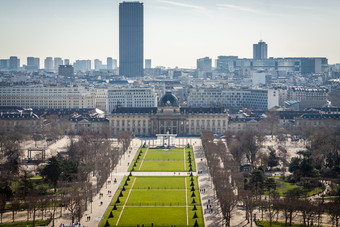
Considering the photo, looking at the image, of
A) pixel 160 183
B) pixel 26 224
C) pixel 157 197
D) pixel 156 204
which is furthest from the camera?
pixel 160 183

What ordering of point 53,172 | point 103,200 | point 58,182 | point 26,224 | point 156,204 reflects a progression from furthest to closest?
point 53,172, point 58,182, point 103,200, point 156,204, point 26,224

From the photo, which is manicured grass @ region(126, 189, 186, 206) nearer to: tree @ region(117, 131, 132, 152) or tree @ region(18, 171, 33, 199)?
tree @ region(18, 171, 33, 199)

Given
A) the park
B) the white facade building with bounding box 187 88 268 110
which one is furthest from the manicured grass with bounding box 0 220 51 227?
the white facade building with bounding box 187 88 268 110

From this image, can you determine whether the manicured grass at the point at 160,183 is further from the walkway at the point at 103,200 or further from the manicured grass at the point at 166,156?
the manicured grass at the point at 166,156

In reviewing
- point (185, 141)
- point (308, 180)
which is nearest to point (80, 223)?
point (308, 180)

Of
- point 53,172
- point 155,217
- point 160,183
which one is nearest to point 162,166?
point 160,183

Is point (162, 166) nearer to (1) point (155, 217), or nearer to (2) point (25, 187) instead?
(2) point (25, 187)

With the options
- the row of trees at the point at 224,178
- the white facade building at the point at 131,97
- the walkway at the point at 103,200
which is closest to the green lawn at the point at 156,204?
the walkway at the point at 103,200
